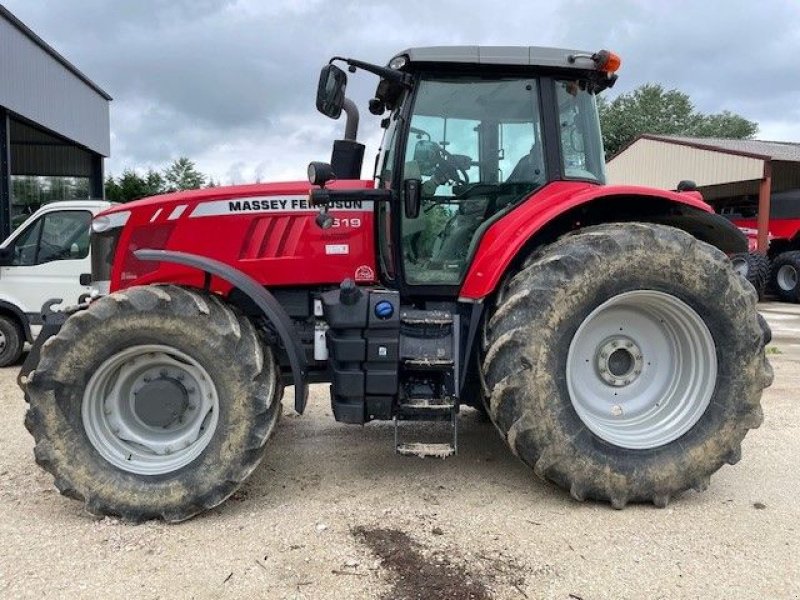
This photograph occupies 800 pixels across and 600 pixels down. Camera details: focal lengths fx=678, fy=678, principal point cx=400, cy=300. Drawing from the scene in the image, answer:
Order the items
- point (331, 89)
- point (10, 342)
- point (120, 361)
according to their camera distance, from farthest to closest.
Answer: point (10, 342), point (331, 89), point (120, 361)

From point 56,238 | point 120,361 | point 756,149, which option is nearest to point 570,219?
point 120,361

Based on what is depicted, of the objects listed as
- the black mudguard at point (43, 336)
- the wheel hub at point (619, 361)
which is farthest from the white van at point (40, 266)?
the wheel hub at point (619, 361)

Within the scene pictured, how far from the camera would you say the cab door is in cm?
759

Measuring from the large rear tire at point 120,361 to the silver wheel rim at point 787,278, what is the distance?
16.7 meters

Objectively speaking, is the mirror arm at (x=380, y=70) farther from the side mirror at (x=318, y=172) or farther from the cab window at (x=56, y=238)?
the cab window at (x=56, y=238)

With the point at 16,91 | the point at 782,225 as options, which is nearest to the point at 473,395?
the point at 16,91

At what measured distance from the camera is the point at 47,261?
773 cm

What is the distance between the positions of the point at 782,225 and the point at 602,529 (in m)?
17.2

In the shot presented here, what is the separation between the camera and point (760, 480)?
389cm

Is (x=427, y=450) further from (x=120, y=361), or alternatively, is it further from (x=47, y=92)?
(x=47, y=92)

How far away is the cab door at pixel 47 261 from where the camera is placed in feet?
24.9

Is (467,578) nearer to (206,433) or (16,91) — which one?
(206,433)

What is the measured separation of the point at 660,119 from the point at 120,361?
4418 centimetres

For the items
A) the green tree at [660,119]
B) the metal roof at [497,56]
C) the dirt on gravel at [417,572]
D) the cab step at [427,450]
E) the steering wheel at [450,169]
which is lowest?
the dirt on gravel at [417,572]
